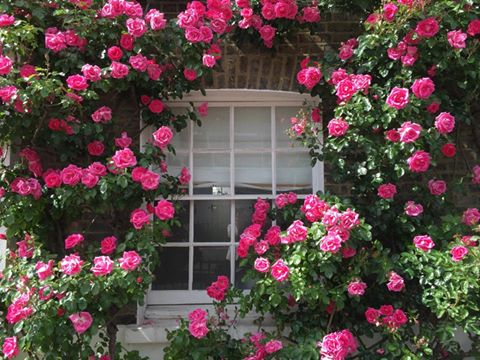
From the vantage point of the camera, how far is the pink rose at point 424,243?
3457mm

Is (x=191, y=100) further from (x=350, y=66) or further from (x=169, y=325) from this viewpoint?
(x=169, y=325)

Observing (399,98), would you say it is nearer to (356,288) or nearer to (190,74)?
(356,288)

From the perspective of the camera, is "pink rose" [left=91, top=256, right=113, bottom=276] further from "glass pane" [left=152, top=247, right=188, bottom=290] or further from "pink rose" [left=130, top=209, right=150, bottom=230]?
"glass pane" [left=152, top=247, right=188, bottom=290]

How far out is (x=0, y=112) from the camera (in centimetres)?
354

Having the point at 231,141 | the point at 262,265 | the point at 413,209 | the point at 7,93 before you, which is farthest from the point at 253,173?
the point at 7,93

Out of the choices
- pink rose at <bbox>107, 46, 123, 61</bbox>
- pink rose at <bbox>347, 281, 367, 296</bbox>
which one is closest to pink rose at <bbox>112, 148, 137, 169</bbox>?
pink rose at <bbox>107, 46, 123, 61</bbox>

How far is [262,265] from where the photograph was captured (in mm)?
3430

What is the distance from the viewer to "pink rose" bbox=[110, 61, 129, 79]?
3.59 m

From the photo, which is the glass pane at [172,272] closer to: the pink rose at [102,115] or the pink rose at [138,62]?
the pink rose at [102,115]

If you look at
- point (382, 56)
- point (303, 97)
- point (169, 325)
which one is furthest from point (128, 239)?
point (382, 56)

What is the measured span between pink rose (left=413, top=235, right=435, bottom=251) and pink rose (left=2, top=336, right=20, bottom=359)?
2.51 meters

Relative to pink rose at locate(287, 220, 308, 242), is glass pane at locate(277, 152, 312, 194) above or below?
above

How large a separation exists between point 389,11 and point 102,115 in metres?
2.02

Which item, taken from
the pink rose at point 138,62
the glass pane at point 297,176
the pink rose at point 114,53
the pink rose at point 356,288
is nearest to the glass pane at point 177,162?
the glass pane at point 297,176
